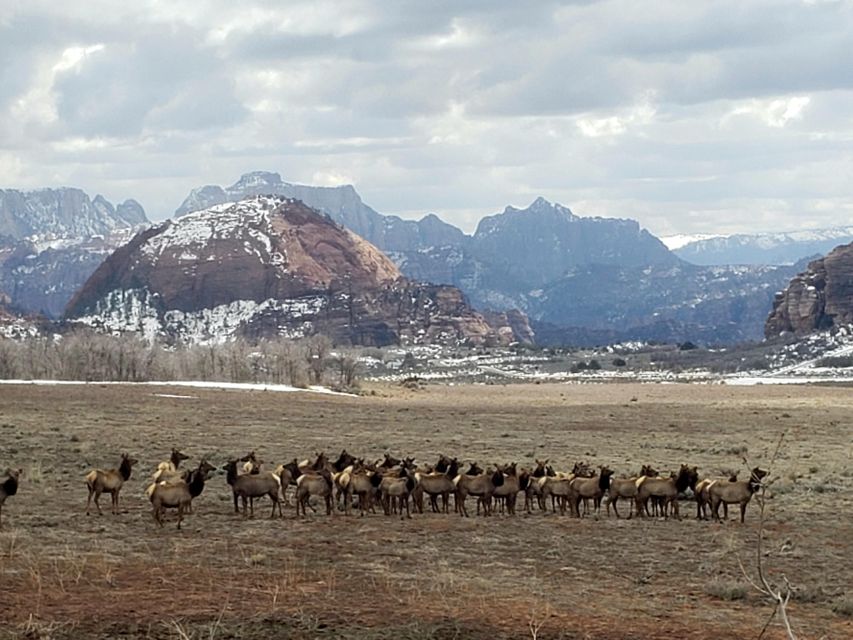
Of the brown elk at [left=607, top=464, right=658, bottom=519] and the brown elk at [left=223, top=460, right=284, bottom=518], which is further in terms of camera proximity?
the brown elk at [left=607, top=464, right=658, bottom=519]

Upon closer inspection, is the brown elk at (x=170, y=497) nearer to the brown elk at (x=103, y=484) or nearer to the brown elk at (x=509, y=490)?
the brown elk at (x=103, y=484)

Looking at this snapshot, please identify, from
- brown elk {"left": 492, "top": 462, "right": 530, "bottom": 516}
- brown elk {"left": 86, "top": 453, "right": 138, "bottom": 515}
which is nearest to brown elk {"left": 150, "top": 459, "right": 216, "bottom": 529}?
brown elk {"left": 86, "top": 453, "right": 138, "bottom": 515}

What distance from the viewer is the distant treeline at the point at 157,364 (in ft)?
388

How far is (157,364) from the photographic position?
12575cm

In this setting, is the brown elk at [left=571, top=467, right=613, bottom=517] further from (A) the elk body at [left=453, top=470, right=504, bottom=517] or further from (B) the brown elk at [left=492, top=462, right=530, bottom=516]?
(A) the elk body at [left=453, top=470, right=504, bottom=517]

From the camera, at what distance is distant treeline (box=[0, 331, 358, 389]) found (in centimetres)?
11838

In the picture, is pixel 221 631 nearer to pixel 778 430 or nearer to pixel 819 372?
pixel 778 430

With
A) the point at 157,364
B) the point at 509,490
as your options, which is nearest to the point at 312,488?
the point at 509,490

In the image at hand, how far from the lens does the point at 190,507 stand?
23.2m

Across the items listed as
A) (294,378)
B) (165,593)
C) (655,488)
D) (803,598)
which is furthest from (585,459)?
(294,378)

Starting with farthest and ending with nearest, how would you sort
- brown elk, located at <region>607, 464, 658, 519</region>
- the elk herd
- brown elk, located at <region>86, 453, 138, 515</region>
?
brown elk, located at <region>607, 464, 658, 519</region> < the elk herd < brown elk, located at <region>86, 453, 138, 515</region>

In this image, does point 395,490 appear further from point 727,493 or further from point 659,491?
point 727,493

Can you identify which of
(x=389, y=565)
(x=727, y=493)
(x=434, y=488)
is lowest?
(x=389, y=565)

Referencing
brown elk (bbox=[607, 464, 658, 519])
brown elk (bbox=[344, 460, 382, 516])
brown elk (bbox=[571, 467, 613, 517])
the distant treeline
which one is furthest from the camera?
the distant treeline
